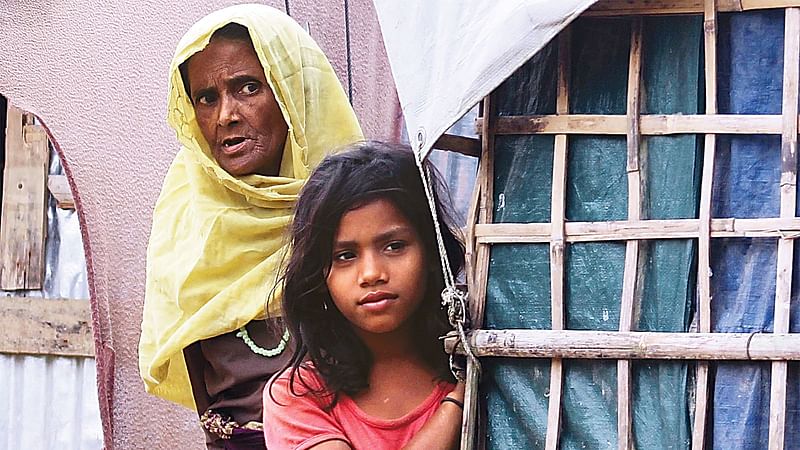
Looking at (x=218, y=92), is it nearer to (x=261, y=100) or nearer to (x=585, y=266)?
(x=261, y=100)

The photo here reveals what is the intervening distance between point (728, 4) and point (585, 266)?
422 millimetres

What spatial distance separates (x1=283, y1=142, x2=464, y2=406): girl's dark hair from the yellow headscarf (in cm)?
54

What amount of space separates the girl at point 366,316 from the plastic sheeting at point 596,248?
15 centimetres

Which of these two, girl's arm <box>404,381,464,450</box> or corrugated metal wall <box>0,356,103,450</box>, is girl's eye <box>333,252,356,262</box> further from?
corrugated metal wall <box>0,356,103,450</box>

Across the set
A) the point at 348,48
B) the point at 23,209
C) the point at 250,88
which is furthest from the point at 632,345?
the point at 23,209

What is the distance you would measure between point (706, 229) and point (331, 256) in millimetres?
606

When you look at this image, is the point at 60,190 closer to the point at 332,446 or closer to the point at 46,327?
the point at 46,327

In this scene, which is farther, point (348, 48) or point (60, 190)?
point (60, 190)

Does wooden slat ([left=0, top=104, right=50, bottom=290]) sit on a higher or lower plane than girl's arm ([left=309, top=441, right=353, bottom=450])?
higher

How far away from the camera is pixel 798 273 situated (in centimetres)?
171

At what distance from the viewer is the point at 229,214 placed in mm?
2729

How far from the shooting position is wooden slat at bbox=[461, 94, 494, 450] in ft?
6.23

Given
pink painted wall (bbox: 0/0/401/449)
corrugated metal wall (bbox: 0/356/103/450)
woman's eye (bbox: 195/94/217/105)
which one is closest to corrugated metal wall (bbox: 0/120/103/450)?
corrugated metal wall (bbox: 0/356/103/450)

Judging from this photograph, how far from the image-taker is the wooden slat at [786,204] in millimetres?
1682
